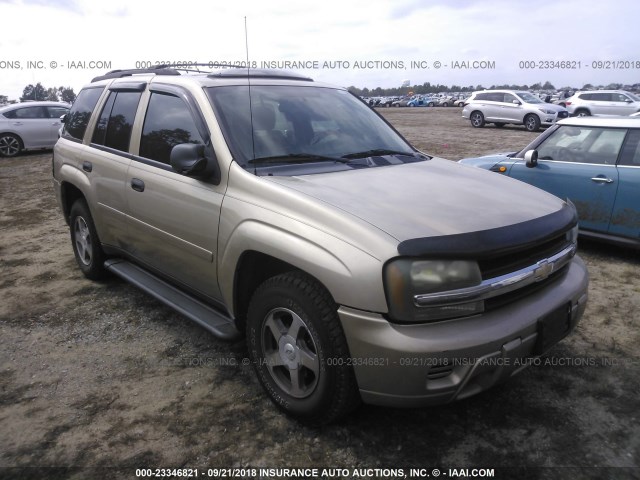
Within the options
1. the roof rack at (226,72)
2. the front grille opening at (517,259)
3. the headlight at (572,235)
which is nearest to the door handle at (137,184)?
the roof rack at (226,72)

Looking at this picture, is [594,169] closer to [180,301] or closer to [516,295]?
[516,295]

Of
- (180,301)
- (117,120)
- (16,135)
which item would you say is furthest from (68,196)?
(16,135)

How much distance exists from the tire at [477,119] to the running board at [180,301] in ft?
68.1

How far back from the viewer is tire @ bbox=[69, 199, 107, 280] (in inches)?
183

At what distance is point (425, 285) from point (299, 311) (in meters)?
0.65

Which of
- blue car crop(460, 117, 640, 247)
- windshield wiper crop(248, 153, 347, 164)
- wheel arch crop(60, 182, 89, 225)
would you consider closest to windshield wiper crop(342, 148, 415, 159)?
windshield wiper crop(248, 153, 347, 164)

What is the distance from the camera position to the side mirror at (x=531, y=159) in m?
5.59

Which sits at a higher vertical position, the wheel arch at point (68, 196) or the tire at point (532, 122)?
the wheel arch at point (68, 196)

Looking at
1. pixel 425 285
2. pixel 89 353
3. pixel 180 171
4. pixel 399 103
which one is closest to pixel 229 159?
pixel 180 171

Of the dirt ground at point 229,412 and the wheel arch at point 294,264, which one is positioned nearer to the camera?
the wheel arch at point 294,264

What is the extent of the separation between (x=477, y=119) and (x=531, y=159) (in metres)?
18.2

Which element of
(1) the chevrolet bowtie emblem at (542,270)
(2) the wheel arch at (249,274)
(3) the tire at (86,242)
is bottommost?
(3) the tire at (86,242)

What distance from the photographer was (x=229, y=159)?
118 inches

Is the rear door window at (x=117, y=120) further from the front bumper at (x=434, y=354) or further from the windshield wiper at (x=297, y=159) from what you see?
the front bumper at (x=434, y=354)
